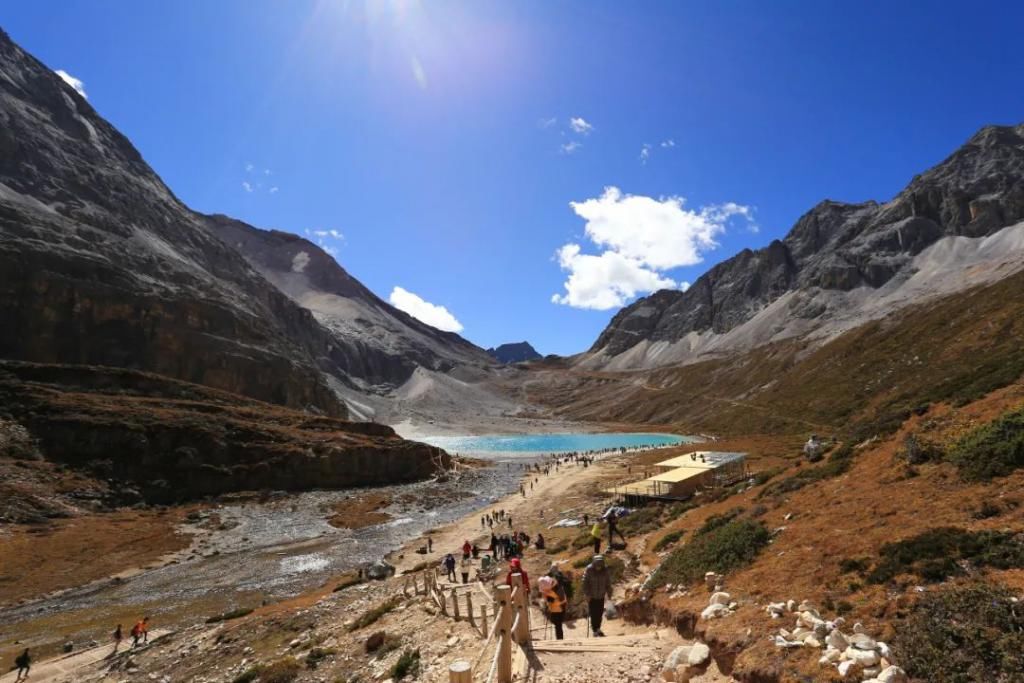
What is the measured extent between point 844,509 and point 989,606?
860 cm

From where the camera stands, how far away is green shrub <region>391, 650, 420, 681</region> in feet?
43.9

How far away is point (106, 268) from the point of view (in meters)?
88.1

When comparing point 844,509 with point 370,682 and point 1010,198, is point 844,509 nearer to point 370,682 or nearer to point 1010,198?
point 370,682

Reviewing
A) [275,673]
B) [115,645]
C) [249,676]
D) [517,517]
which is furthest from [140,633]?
[517,517]

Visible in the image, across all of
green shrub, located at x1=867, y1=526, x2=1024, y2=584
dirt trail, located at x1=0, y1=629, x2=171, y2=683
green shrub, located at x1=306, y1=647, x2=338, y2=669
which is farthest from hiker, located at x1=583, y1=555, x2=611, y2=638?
dirt trail, located at x1=0, y1=629, x2=171, y2=683

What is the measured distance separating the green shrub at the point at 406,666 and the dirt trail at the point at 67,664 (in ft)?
48.5

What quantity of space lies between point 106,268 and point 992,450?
109 metres

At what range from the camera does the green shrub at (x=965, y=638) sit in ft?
21.1

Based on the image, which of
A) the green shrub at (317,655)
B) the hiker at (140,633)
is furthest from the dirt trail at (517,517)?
the green shrub at (317,655)

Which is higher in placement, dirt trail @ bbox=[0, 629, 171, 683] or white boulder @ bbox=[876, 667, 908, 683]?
white boulder @ bbox=[876, 667, 908, 683]

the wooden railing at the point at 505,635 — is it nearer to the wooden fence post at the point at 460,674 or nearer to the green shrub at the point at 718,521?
the wooden fence post at the point at 460,674

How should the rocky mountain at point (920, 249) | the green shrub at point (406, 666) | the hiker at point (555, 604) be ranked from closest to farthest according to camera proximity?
the hiker at point (555, 604) < the green shrub at point (406, 666) < the rocky mountain at point (920, 249)

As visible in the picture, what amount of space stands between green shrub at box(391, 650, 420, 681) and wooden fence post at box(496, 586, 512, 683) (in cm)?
557

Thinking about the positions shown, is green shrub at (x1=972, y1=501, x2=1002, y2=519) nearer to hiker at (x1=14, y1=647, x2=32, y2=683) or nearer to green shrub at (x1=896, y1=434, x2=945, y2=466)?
green shrub at (x1=896, y1=434, x2=945, y2=466)
